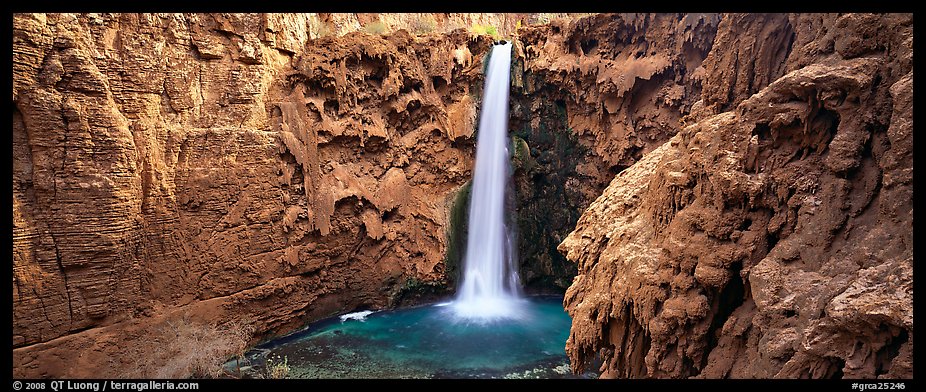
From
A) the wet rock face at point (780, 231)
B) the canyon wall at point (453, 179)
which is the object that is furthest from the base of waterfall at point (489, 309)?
the wet rock face at point (780, 231)

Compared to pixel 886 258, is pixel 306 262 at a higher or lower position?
lower

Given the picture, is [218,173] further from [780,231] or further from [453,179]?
[780,231]

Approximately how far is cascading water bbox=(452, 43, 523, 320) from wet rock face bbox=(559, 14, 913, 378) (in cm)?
959

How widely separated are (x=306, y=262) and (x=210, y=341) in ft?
9.57

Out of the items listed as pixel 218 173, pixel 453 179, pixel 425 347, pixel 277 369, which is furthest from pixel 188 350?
pixel 453 179

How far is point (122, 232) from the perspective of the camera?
9.24 meters

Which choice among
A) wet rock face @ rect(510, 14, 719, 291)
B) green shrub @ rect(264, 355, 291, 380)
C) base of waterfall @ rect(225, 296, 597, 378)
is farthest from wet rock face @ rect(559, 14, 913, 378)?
wet rock face @ rect(510, 14, 719, 291)

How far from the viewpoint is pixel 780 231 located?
4.01m

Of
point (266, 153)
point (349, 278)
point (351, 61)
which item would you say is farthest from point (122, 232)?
point (351, 61)

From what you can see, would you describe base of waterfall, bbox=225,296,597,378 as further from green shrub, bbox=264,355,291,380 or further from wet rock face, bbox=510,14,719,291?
wet rock face, bbox=510,14,719,291

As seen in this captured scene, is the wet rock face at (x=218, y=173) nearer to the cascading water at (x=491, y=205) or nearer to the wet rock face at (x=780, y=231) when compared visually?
the cascading water at (x=491, y=205)

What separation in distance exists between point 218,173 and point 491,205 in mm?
7452
